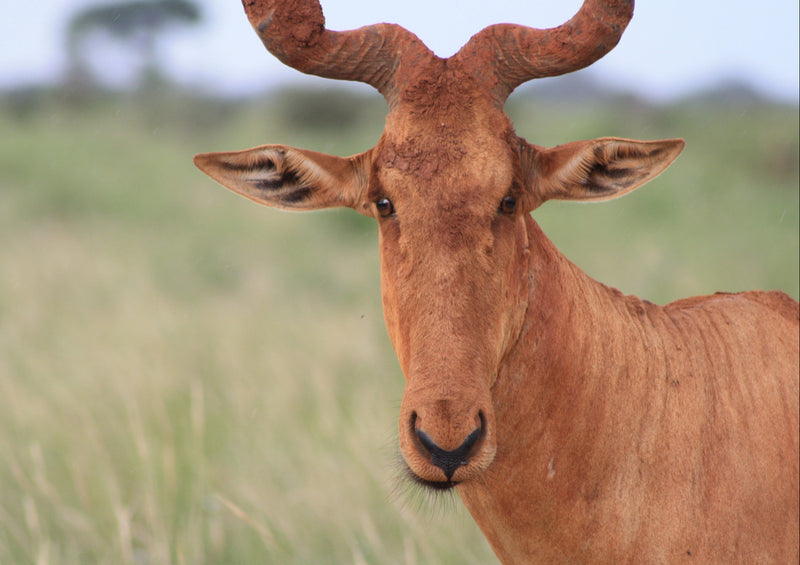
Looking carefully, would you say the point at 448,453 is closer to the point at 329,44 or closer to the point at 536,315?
the point at 536,315

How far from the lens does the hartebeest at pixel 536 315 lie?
3510 millimetres

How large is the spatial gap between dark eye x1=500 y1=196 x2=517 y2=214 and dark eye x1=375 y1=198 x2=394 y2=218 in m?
0.45

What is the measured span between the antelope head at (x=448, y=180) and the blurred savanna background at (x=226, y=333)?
432 mm

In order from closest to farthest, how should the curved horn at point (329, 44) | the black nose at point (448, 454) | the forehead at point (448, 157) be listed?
the black nose at point (448, 454) < the forehead at point (448, 157) < the curved horn at point (329, 44)

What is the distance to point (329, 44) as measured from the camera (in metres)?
3.82

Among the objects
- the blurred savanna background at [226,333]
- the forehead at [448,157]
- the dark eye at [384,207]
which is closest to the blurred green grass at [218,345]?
the blurred savanna background at [226,333]

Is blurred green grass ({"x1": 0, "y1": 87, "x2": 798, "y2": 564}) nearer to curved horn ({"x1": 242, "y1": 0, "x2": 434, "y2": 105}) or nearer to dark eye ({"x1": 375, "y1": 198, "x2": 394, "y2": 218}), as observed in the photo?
dark eye ({"x1": 375, "y1": 198, "x2": 394, "y2": 218})

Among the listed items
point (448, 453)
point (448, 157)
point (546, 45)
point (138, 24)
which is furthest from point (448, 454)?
point (138, 24)

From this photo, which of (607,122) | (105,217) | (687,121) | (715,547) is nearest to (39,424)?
(715,547)

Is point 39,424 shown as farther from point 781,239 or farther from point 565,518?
point 781,239

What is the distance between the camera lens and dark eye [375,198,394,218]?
11.9 ft

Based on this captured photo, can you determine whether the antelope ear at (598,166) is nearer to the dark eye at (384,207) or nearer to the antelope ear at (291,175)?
the dark eye at (384,207)

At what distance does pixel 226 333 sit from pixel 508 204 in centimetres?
702

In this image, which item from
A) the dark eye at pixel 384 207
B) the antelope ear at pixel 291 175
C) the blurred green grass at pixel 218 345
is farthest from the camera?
the blurred green grass at pixel 218 345
